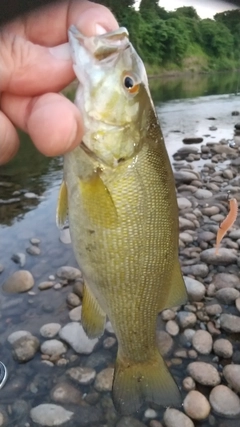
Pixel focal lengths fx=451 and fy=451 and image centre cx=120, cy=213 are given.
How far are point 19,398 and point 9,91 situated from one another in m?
2.05

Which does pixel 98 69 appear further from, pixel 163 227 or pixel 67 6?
pixel 163 227

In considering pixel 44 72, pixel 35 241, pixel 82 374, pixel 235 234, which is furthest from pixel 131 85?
pixel 235 234

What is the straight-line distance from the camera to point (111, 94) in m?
1.69

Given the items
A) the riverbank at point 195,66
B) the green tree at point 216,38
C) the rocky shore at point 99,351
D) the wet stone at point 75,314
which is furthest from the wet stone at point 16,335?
the green tree at point 216,38

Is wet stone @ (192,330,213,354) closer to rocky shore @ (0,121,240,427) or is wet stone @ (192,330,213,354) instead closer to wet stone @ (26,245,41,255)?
rocky shore @ (0,121,240,427)

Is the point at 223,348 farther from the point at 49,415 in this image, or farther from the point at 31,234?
the point at 31,234

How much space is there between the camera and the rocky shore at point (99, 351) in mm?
2785

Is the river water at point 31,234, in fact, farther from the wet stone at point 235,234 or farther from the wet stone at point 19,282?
the wet stone at point 235,234

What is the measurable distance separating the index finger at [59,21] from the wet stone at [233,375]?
2327 millimetres

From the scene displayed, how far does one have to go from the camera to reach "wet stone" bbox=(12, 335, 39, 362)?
10.5 feet

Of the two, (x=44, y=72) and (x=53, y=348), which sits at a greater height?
(x=44, y=72)

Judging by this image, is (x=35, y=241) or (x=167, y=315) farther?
(x=35, y=241)

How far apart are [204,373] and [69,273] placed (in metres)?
1.63

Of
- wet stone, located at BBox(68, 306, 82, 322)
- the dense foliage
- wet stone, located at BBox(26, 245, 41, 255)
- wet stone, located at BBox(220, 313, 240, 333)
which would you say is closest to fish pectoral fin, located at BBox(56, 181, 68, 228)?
wet stone, located at BBox(68, 306, 82, 322)
